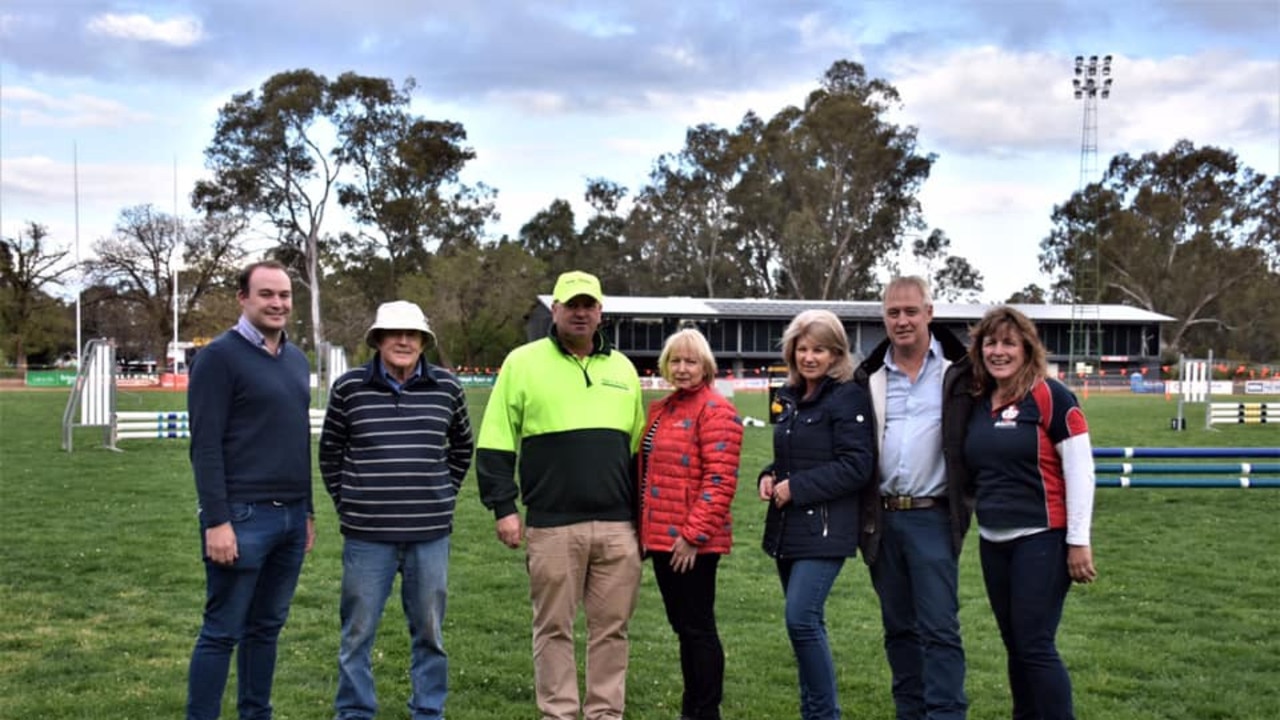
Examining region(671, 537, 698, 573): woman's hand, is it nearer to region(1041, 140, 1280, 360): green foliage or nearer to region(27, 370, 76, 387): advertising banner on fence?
region(27, 370, 76, 387): advertising banner on fence

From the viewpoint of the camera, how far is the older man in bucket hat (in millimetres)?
4457

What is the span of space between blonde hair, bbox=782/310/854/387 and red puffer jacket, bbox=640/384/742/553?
13.9 inches

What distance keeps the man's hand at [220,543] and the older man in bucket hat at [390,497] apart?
46 centimetres

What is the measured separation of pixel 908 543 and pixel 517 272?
5411 cm

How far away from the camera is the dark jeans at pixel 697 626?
4699 millimetres

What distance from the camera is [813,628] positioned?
4352 mm

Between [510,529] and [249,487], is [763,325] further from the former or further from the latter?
[249,487]

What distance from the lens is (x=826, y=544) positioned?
4391mm

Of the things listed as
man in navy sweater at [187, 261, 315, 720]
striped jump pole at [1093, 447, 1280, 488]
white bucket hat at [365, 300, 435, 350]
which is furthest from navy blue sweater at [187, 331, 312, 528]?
striped jump pole at [1093, 447, 1280, 488]

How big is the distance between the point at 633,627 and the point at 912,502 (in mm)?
2840

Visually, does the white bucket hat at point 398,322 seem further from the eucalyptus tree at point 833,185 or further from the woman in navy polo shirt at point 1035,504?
the eucalyptus tree at point 833,185

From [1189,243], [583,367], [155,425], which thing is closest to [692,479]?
[583,367]

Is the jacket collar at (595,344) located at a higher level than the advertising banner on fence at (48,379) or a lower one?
higher

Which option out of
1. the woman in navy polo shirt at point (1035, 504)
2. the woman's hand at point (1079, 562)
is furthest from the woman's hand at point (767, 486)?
the woman's hand at point (1079, 562)
